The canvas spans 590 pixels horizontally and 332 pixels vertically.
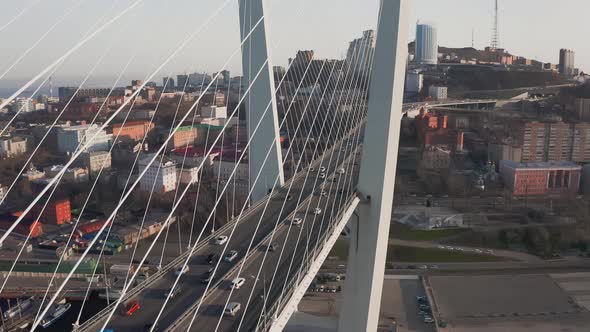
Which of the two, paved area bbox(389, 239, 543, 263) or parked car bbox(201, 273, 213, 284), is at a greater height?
parked car bbox(201, 273, 213, 284)

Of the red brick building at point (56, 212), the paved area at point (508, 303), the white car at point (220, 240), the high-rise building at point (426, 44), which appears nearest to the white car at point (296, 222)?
the white car at point (220, 240)

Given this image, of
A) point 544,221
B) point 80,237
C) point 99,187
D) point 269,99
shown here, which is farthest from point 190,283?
point 99,187

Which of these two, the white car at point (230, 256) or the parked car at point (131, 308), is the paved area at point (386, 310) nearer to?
the white car at point (230, 256)

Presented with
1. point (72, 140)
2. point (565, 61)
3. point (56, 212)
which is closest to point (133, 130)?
point (72, 140)

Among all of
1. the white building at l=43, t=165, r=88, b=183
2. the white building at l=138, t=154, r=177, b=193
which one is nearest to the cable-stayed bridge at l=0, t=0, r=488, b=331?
the white building at l=138, t=154, r=177, b=193

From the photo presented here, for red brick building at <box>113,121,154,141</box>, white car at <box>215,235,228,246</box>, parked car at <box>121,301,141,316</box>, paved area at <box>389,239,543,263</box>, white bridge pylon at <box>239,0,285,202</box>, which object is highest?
white bridge pylon at <box>239,0,285,202</box>

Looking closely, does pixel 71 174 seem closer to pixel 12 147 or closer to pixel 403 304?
pixel 12 147

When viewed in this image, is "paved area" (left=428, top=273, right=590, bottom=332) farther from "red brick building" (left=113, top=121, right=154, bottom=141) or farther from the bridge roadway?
"red brick building" (left=113, top=121, right=154, bottom=141)
